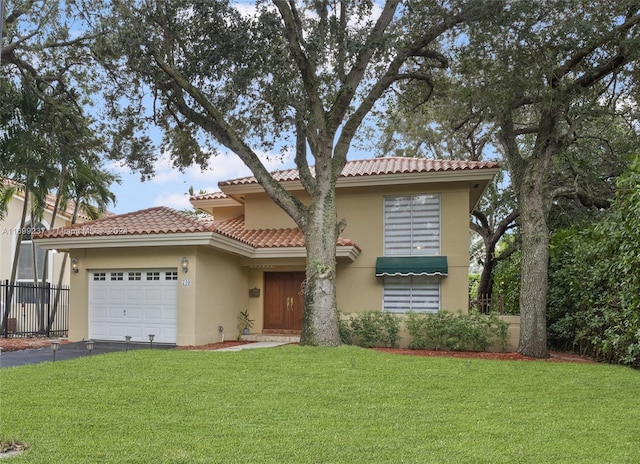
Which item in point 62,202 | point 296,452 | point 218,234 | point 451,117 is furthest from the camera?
point 62,202

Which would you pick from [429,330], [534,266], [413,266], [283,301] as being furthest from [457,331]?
[283,301]

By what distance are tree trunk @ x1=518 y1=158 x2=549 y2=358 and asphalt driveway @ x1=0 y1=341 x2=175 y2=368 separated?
9973 millimetres

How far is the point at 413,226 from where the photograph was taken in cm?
1891

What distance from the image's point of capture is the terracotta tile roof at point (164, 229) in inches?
638

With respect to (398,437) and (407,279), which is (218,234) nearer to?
(407,279)

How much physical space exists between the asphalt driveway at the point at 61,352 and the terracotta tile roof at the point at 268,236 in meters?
4.45

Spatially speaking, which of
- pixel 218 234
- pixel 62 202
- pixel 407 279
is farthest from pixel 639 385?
pixel 62 202

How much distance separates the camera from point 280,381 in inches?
368

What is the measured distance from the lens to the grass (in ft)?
18.6

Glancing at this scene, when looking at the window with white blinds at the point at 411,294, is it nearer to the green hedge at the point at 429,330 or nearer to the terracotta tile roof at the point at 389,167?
the green hedge at the point at 429,330

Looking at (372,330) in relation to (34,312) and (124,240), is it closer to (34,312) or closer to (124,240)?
(124,240)

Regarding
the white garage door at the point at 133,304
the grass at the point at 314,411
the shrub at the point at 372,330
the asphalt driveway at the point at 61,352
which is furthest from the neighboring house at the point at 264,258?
the grass at the point at 314,411

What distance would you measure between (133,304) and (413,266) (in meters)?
9.02

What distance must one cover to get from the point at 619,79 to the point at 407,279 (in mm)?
8796
